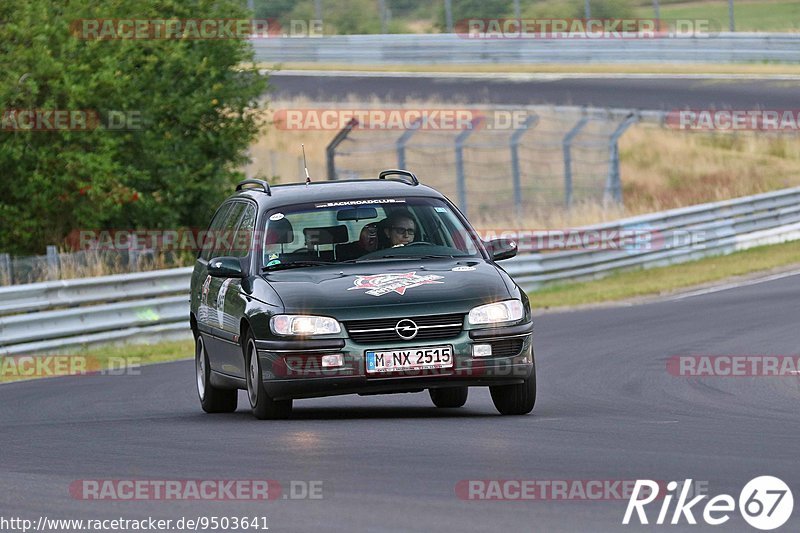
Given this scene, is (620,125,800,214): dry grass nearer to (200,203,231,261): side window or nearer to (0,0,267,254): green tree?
(0,0,267,254): green tree

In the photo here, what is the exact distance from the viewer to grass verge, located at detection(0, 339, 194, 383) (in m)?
17.0

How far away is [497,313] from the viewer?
10031 millimetres

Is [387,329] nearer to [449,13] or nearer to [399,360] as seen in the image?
[399,360]

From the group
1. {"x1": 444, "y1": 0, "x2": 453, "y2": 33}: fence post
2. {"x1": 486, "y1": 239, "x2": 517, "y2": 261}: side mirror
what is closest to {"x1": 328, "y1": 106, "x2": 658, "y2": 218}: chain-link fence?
{"x1": 444, "y1": 0, "x2": 453, "y2": 33}: fence post

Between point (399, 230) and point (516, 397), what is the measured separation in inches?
59.4

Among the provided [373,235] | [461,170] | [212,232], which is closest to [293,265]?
[373,235]

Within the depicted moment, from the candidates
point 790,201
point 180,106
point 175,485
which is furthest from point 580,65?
point 175,485

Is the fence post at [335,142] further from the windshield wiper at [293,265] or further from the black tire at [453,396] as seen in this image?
the windshield wiper at [293,265]

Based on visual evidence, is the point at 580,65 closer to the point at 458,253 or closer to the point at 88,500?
the point at 458,253

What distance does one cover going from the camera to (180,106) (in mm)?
26062

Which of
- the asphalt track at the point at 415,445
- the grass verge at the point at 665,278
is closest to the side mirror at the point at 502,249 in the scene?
the asphalt track at the point at 415,445

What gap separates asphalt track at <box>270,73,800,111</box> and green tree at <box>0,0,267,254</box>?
33.9 feet

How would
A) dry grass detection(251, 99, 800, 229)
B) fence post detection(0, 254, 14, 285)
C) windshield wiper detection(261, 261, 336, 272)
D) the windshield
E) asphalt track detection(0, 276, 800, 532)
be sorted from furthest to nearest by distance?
dry grass detection(251, 99, 800, 229), fence post detection(0, 254, 14, 285), the windshield, windshield wiper detection(261, 261, 336, 272), asphalt track detection(0, 276, 800, 532)

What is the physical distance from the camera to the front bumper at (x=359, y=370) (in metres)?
9.80
